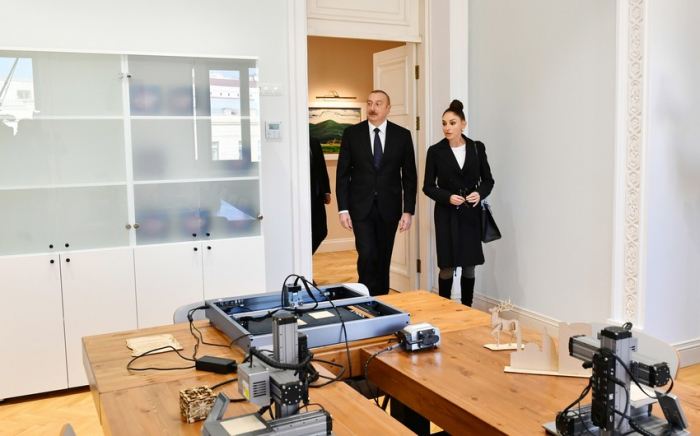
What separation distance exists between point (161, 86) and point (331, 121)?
4.55m

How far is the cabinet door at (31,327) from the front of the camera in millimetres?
3584

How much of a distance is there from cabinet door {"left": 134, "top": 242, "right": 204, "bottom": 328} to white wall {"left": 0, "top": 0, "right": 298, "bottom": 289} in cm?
82

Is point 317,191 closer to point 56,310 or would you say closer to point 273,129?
point 273,129

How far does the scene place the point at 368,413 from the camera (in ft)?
5.08

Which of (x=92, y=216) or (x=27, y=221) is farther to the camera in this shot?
(x=92, y=216)

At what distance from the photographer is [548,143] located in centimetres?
454

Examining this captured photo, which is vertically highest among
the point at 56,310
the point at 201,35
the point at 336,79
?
the point at 336,79

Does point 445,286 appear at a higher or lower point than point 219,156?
lower

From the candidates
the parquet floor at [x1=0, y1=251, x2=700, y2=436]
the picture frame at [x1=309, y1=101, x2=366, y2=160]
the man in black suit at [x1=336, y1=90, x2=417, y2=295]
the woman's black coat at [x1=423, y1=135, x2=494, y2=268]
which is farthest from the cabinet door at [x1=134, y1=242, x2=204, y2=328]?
the picture frame at [x1=309, y1=101, x2=366, y2=160]

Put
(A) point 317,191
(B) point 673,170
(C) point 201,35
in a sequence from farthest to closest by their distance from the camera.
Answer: (A) point 317,191 → (C) point 201,35 → (B) point 673,170

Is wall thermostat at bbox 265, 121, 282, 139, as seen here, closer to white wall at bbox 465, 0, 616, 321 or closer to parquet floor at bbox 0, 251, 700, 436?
white wall at bbox 465, 0, 616, 321

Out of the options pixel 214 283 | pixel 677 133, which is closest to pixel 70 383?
pixel 214 283

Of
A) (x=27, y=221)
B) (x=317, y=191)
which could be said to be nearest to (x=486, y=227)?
(x=317, y=191)

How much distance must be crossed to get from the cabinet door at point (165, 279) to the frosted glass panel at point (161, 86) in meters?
0.83
